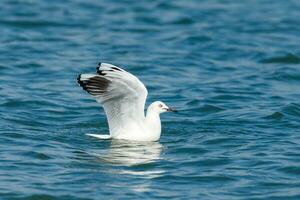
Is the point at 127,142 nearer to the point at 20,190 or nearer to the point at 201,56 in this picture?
the point at 20,190

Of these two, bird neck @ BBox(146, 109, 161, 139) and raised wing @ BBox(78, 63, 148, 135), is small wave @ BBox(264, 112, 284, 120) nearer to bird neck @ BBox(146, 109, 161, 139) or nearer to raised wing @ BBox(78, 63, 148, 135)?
bird neck @ BBox(146, 109, 161, 139)

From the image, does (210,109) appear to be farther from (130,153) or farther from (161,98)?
(130,153)

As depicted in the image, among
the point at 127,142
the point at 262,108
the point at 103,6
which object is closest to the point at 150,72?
the point at 262,108

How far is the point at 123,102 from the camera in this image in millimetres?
13391

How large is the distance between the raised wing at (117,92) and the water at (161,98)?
16.7 inches

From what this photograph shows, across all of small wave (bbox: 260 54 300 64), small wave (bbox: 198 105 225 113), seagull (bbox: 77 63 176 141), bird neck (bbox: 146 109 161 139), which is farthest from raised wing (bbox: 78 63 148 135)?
small wave (bbox: 260 54 300 64)

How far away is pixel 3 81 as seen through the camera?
18.3 meters

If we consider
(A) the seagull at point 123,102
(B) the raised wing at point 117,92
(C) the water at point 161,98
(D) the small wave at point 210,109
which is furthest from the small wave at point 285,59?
(B) the raised wing at point 117,92

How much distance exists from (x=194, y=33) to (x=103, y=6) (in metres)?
4.46

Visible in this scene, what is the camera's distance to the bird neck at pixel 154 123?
540 inches

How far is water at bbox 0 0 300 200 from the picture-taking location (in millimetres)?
11742

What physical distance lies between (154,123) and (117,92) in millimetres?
905

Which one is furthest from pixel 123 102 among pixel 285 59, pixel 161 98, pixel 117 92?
pixel 285 59

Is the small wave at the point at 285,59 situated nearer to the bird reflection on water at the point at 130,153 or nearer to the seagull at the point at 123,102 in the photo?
the seagull at the point at 123,102
